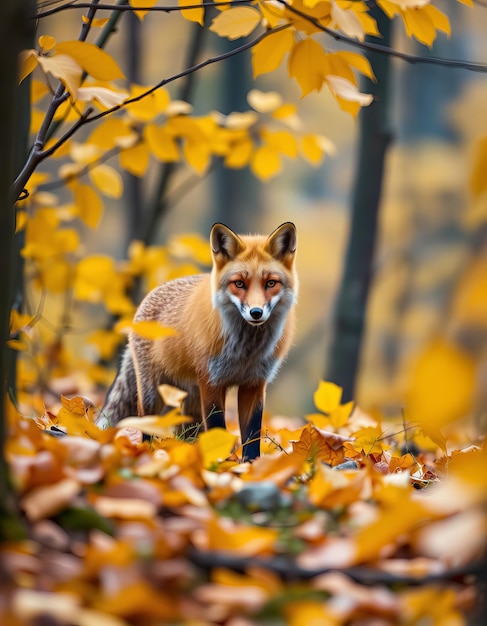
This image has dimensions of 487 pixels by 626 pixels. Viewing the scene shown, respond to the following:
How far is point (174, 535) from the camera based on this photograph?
60.6 inches

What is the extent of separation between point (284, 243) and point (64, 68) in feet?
7.13

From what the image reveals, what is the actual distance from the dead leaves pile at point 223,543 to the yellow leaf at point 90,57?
3.42ft

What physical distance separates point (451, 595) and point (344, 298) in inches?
172

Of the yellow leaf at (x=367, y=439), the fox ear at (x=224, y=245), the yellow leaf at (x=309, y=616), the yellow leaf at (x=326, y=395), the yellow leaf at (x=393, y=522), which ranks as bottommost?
the yellow leaf at (x=309, y=616)

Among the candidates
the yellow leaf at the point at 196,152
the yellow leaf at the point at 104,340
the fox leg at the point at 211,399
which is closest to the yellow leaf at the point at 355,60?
the yellow leaf at the point at 196,152

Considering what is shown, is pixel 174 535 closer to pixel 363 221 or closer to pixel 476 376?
pixel 476 376

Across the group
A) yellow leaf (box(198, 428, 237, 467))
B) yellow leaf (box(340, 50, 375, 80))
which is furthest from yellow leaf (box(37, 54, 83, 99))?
yellow leaf (box(198, 428, 237, 467))

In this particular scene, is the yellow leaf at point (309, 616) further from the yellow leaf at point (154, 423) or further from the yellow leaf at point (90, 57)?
the yellow leaf at point (90, 57)

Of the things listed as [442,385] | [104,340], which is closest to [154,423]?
[442,385]

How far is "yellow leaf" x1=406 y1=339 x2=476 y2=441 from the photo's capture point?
1.13 metres

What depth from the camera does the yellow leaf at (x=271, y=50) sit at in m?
2.32

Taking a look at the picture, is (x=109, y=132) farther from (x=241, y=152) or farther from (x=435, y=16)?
(x=435, y=16)

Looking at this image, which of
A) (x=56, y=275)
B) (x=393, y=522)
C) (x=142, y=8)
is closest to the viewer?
(x=393, y=522)

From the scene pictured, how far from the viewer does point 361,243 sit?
18.8 feet
